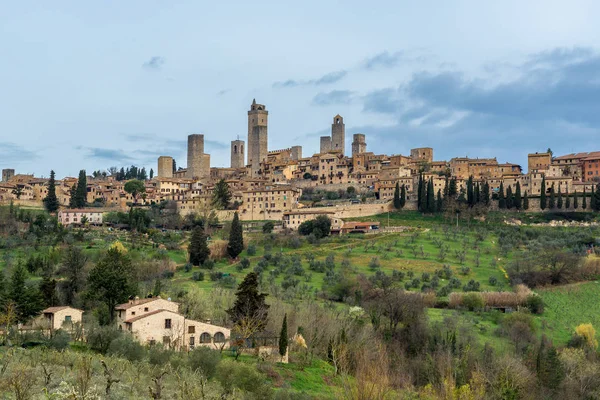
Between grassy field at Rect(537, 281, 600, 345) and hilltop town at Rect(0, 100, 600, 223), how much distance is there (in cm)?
2787

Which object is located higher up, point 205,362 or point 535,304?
point 205,362

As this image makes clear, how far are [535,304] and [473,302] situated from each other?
4095 mm

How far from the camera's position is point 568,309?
178ft

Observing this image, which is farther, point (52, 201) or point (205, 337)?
point (52, 201)

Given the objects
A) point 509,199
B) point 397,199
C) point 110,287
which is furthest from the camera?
→ point 397,199

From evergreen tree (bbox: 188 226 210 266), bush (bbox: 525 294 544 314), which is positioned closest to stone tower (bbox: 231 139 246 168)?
evergreen tree (bbox: 188 226 210 266)

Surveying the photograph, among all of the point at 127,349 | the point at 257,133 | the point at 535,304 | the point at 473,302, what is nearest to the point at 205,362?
the point at 127,349

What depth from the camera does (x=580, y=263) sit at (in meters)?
61.7

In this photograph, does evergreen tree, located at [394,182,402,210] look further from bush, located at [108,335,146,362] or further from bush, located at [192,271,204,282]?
bush, located at [108,335,146,362]

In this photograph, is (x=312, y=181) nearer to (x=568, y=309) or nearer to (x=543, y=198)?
(x=543, y=198)

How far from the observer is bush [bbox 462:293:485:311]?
175 feet

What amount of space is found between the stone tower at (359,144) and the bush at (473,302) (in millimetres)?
69723

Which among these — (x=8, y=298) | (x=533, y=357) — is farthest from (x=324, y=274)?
(x=8, y=298)

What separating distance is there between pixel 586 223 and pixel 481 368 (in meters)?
45.4
